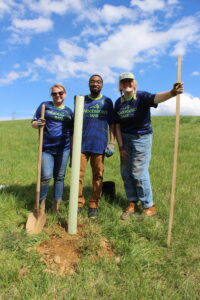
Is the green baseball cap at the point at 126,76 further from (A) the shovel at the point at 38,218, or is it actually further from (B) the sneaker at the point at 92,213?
(B) the sneaker at the point at 92,213

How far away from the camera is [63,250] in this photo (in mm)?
3410

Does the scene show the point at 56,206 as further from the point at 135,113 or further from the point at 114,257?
the point at 135,113

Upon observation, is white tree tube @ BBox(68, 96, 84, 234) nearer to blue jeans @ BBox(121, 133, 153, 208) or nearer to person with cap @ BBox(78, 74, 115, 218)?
person with cap @ BBox(78, 74, 115, 218)

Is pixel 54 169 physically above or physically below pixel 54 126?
below

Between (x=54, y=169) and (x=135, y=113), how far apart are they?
161 cm

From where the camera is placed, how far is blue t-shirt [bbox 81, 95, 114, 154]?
13.9 feet

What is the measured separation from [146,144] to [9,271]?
2.62 m

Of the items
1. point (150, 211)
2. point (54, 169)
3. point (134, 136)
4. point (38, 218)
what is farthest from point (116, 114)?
point (38, 218)

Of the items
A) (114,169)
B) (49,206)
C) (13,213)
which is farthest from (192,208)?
(114,169)

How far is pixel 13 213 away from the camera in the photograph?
4.48 m

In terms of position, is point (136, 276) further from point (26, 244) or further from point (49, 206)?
point (49, 206)

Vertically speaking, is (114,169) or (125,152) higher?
(125,152)

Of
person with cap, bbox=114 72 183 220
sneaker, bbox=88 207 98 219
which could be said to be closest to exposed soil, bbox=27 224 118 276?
sneaker, bbox=88 207 98 219

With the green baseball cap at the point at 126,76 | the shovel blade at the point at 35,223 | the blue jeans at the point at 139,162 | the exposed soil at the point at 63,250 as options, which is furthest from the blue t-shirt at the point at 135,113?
the shovel blade at the point at 35,223
